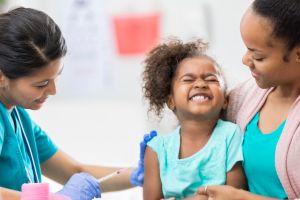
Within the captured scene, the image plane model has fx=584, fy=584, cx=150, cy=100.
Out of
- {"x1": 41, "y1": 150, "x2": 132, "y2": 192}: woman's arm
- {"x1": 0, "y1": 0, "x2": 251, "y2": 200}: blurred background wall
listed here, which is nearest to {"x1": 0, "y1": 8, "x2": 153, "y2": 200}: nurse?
{"x1": 41, "y1": 150, "x2": 132, "y2": 192}: woman's arm

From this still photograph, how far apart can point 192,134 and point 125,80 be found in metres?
2.02

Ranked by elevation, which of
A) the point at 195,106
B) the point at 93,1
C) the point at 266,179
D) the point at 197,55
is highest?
the point at 93,1

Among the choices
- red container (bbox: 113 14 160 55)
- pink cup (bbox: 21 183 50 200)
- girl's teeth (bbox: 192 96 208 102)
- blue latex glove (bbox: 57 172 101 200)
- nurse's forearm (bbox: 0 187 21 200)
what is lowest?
blue latex glove (bbox: 57 172 101 200)

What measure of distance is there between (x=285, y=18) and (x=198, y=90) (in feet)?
1.09

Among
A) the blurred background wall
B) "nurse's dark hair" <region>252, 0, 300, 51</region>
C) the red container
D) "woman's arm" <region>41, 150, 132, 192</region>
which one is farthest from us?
the red container

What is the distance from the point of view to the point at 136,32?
3.52 meters

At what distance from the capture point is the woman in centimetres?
134

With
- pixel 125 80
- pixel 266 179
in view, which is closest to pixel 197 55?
pixel 266 179

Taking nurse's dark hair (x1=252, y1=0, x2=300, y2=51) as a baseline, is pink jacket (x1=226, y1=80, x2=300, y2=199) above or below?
below

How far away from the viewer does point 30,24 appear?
1588 millimetres

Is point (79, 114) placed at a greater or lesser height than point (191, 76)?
lesser

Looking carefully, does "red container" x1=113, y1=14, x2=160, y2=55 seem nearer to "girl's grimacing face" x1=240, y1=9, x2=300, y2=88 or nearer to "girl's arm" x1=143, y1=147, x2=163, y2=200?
"girl's arm" x1=143, y1=147, x2=163, y2=200

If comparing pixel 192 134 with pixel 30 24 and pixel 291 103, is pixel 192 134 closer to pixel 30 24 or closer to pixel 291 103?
pixel 291 103

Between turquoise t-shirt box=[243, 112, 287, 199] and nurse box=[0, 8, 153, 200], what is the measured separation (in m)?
0.32
